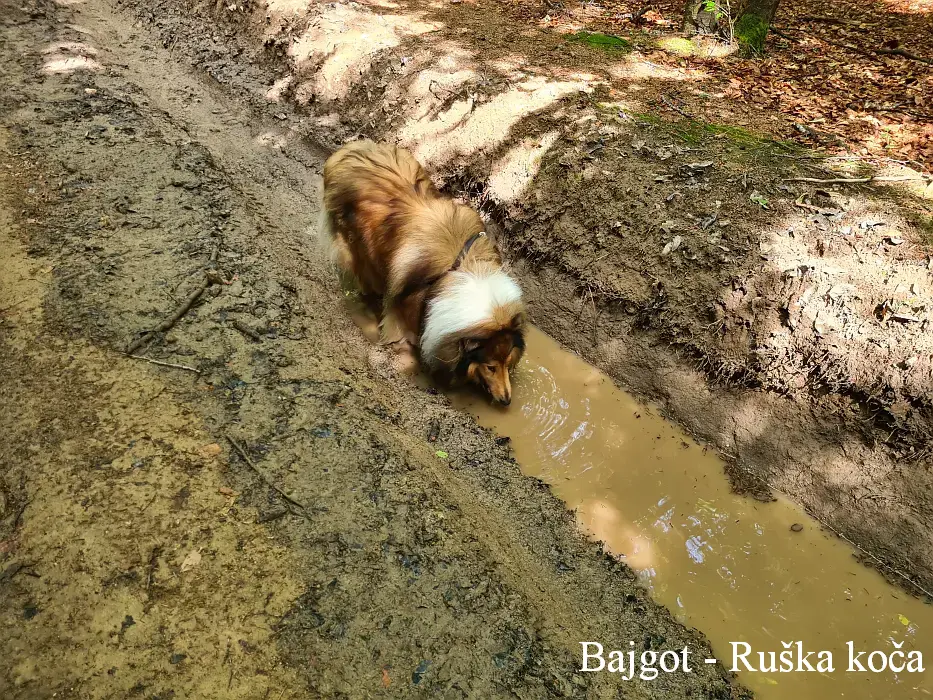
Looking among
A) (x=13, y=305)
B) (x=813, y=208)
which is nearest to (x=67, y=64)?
(x=13, y=305)

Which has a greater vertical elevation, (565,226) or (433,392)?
(565,226)

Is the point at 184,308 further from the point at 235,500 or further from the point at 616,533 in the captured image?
the point at 616,533

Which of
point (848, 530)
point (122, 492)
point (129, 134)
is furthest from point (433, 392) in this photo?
point (129, 134)

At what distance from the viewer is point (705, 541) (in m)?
3.81

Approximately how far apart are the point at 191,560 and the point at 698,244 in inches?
175

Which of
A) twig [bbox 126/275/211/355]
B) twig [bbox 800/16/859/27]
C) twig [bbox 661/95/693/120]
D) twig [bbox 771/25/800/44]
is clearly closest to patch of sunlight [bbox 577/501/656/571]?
twig [bbox 126/275/211/355]

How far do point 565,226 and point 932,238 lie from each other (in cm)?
287

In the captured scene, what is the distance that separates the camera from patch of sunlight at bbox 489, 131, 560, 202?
5.69m

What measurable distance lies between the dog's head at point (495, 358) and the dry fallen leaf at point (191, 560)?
2.14 m

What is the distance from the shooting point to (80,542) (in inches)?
103

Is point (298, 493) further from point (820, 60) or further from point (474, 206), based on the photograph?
point (820, 60)

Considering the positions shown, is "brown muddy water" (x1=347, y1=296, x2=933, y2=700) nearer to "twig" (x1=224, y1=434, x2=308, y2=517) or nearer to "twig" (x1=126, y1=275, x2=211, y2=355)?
"twig" (x1=126, y1=275, x2=211, y2=355)

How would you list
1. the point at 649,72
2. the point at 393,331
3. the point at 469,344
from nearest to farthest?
the point at 469,344, the point at 393,331, the point at 649,72

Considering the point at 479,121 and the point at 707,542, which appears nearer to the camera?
the point at 707,542
